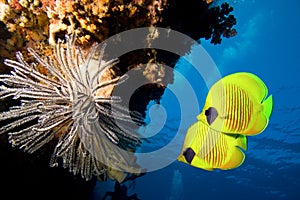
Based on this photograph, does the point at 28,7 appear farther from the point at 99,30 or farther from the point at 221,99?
the point at 221,99

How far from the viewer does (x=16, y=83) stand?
2844 mm

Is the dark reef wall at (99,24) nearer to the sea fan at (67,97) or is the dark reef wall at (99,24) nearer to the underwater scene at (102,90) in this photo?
the underwater scene at (102,90)

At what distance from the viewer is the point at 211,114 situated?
163cm

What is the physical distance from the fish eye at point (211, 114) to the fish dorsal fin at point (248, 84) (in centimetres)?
21

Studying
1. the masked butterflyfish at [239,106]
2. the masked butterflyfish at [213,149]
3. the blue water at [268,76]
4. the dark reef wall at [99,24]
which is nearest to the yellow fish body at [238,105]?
the masked butterflyfish at [239,106]

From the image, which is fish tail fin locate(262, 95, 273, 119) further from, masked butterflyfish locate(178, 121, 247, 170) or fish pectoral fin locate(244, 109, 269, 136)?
masked butterflyfish locate(178, 121, 247, 170)

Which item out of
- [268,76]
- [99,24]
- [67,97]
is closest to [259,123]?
[67,97]

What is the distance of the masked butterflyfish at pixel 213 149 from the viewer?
1.86 m

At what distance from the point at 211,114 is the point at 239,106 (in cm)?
22

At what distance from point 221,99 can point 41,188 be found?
6699mm

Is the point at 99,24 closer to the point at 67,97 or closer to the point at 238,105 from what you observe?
the point at 67,97

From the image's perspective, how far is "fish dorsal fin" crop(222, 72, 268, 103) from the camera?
161cm

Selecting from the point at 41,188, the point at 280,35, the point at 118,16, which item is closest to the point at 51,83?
the point at 118,16

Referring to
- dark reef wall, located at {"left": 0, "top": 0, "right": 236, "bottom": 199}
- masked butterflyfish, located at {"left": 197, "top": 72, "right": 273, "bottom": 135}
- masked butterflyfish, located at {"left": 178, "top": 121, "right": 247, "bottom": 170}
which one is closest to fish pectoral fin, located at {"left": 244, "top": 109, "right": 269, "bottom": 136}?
masked butterflyfish, located at {"left": 197, "top": 72, "right": 273, "bottom": 135}
